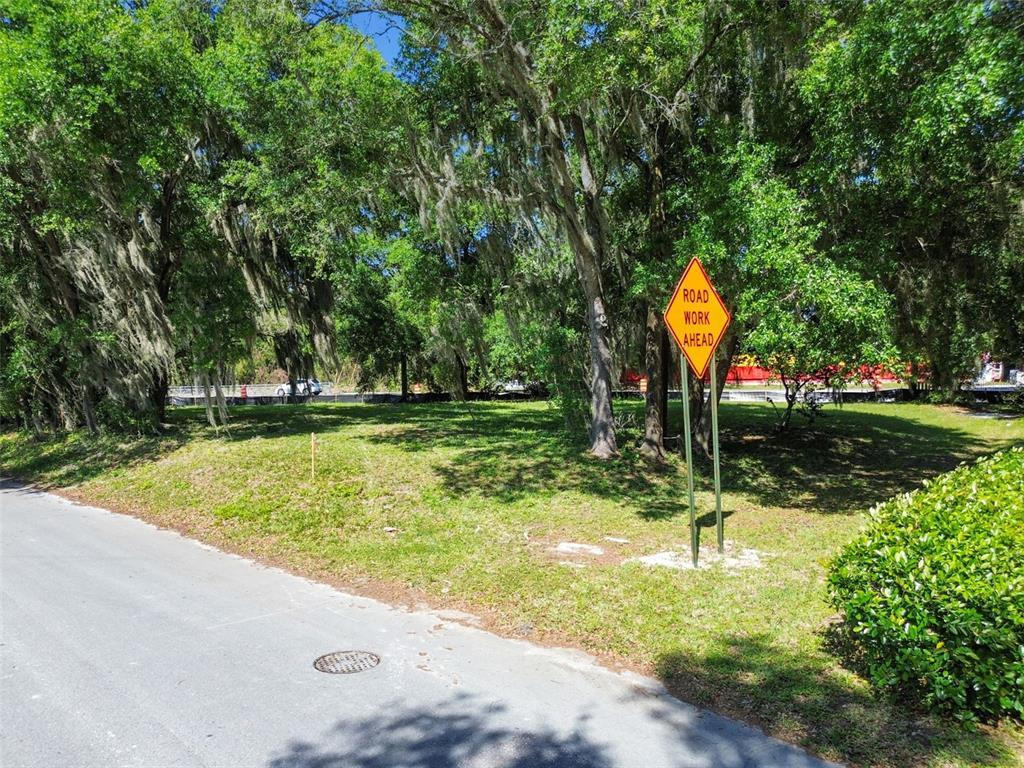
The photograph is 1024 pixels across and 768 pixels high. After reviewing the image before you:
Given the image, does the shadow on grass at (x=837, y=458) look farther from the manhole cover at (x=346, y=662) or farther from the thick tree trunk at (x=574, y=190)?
the manhole cover at (x=346, y=662)

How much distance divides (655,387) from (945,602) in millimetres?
9349

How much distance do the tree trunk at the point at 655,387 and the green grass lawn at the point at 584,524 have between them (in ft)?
1.56

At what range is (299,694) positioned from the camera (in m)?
3.88

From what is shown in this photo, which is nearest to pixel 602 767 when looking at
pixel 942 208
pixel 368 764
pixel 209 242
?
pixel 368 764

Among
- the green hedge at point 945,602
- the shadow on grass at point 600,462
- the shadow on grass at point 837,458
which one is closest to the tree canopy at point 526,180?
the shadow on grass at point 600,462

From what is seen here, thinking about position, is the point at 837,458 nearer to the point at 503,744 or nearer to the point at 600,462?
the point at 600,462

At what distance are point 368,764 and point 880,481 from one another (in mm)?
10472

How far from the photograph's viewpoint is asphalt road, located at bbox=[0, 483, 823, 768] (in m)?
3.25

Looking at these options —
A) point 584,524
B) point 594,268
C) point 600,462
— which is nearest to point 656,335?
point 594,268

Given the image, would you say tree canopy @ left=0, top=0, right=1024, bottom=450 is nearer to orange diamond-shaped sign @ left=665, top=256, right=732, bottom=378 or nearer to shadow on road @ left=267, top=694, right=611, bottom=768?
orange diamond-shaped sign @ left=665, top=256, right=732, bottom=378

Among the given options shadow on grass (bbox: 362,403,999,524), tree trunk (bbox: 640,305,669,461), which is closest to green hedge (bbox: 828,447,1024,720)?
shadow on grass (bbox: 362,403,999,524)

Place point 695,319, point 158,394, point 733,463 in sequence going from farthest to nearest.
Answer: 1. point 158,394
2. point 733,463
3. point 695,319

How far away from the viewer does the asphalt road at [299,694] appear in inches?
128

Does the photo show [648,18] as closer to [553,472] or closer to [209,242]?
[553,472]
